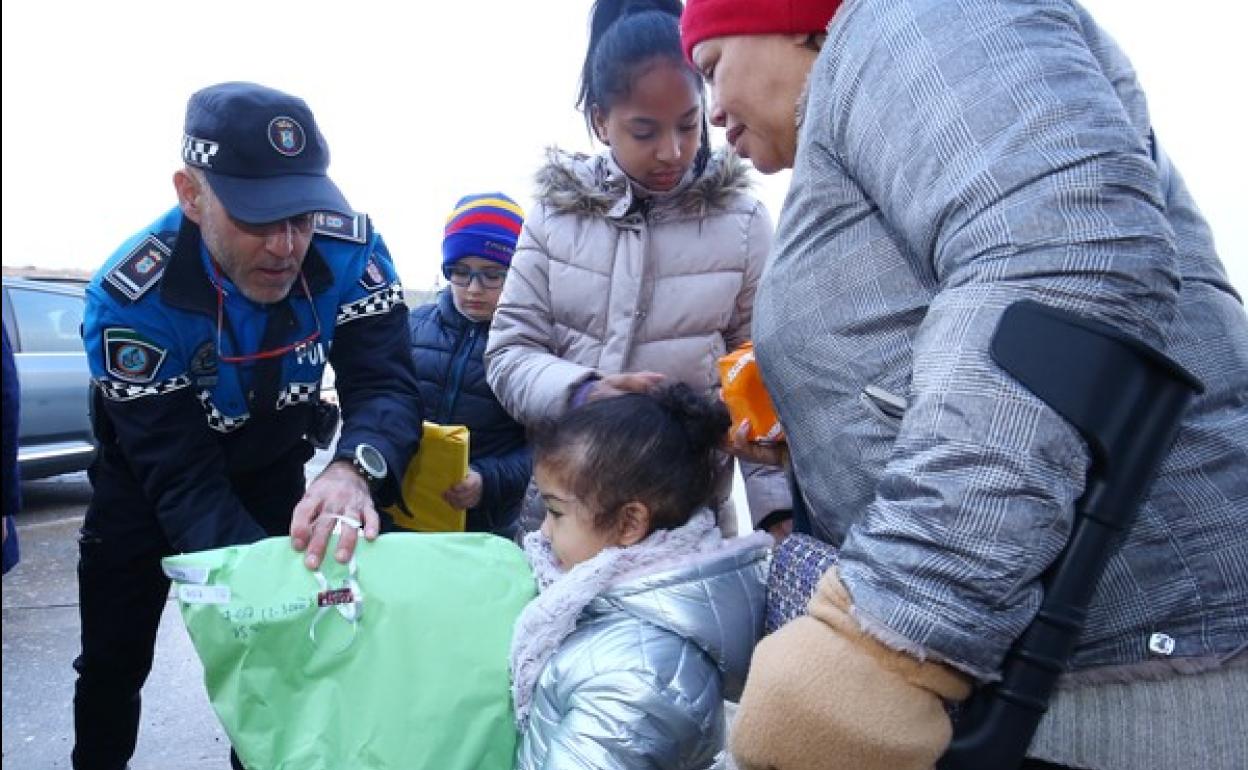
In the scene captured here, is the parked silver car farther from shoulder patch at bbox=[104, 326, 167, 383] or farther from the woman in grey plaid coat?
the woman in grey plaid coat

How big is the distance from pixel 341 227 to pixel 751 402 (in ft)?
3.75

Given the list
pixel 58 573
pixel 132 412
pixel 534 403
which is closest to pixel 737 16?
pixel 534 403

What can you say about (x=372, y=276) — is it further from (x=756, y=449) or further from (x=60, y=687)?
(x=60, y=687)

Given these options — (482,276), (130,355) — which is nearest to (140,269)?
(130,355)

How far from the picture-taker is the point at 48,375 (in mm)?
7371

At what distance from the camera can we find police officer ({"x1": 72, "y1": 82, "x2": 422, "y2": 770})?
7.03ft

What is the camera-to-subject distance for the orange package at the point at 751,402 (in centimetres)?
175

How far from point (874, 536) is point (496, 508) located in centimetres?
244

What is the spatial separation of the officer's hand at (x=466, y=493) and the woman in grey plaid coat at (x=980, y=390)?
75.9 inches

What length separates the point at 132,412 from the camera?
7.13ft

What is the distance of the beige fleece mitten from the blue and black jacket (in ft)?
4.90

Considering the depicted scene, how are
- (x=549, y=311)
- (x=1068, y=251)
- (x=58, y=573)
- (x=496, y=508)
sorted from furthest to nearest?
(x=58, y=573) → (x=496, y=508) → (x=549, y=311) → (x=1068, y=251)

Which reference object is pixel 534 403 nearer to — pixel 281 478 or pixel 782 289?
pixel 281 478

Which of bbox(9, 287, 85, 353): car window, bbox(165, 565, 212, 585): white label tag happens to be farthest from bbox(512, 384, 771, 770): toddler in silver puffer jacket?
bbox(9, 287, 85, 353): car window
